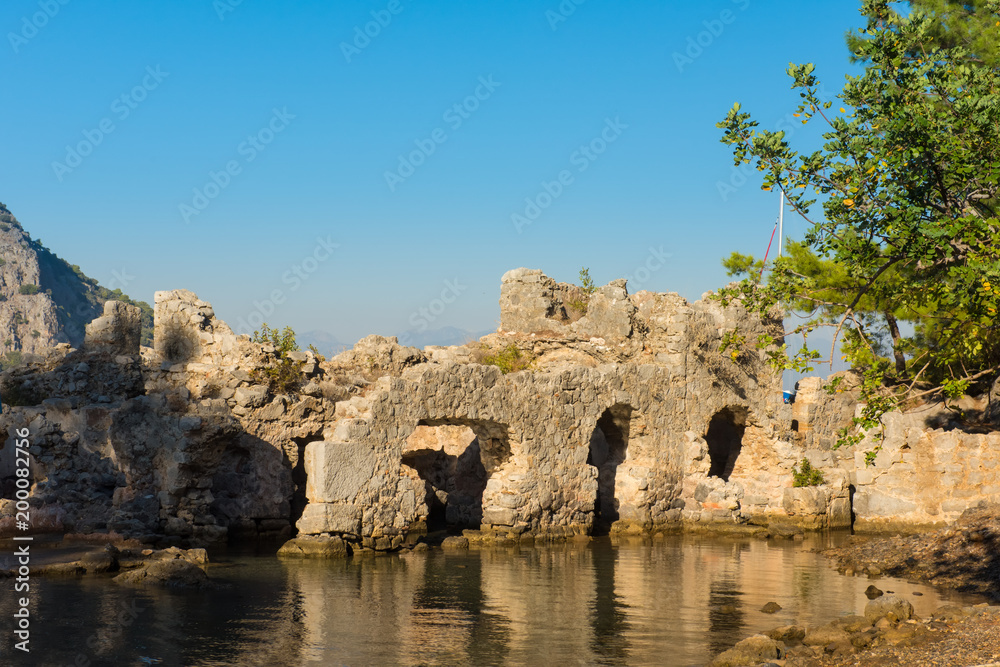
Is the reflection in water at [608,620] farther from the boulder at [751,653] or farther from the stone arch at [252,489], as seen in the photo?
the stone arch at [252,489]

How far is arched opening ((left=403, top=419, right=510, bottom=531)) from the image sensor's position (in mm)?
16812

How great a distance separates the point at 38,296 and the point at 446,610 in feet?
300

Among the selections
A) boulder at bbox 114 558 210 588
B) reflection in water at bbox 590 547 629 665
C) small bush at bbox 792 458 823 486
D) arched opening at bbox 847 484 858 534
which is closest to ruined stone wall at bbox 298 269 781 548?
small bush at bbox 792 458 823 486

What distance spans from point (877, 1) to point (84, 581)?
37.0ft

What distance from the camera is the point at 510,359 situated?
19.8 metres

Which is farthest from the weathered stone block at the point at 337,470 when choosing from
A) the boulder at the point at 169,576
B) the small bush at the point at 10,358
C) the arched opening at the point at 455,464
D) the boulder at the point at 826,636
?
the small bush at the point at 10,358

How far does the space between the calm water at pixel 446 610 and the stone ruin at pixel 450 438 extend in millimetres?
1537

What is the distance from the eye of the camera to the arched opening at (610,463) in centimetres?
1817

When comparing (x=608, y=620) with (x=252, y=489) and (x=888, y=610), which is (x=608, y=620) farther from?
(x=252, y=489)

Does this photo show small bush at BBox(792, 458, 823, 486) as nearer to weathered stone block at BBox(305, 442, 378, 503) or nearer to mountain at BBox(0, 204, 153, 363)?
weathered stone block at BBox(305, 442, 378, 503)

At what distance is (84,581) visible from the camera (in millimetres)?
11695

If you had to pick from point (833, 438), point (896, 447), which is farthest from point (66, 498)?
point (833, 438)

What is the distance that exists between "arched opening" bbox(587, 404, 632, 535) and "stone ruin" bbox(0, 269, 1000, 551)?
0.13ft

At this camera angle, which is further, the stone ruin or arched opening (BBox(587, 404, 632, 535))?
arched opening (BBox(587, 404, 632, 535))
